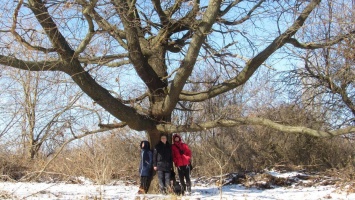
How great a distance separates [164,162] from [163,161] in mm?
36

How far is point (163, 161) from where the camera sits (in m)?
9.53

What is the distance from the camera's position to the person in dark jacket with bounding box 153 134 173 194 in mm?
9500

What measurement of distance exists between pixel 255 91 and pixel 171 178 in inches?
381

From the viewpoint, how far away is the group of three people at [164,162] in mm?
9523

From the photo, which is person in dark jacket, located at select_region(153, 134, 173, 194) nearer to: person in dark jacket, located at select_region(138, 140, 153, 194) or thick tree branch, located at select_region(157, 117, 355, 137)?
person in dark jacket, located at select_region(138, 140, 153, 194)

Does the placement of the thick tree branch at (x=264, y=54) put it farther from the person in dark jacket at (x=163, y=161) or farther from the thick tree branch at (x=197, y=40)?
the person in dark jacket at (x=163, y=161)

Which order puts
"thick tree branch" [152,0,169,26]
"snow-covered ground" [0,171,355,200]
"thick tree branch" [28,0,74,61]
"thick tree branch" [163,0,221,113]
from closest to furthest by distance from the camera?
1. "thick tree branch" [28,0,74,61]
2. "thick tree branch" [163,0,221,113]
3. "snow-covered ground" [0,171,355,200]
4. "thick tree branch" [152,0,169,26]

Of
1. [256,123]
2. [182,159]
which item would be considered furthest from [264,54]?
[182,159]

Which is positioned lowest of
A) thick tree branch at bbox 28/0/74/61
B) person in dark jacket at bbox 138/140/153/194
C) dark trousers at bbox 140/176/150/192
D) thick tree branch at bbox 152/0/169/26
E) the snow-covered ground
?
the snow-covered ground

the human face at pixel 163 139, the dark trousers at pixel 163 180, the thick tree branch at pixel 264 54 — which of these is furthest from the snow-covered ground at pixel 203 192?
the thick tree branch at pixel 264 54

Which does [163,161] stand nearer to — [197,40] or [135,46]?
[135,46]

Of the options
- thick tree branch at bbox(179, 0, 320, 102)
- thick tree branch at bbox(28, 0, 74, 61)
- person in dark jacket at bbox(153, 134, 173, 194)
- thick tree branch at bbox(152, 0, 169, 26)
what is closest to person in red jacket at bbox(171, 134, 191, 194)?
person in dark jacket at bbox(153, 134, 173, 194)

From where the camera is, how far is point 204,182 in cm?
1261

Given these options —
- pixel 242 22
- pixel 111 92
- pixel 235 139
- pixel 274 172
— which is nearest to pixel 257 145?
pixel 235 139
